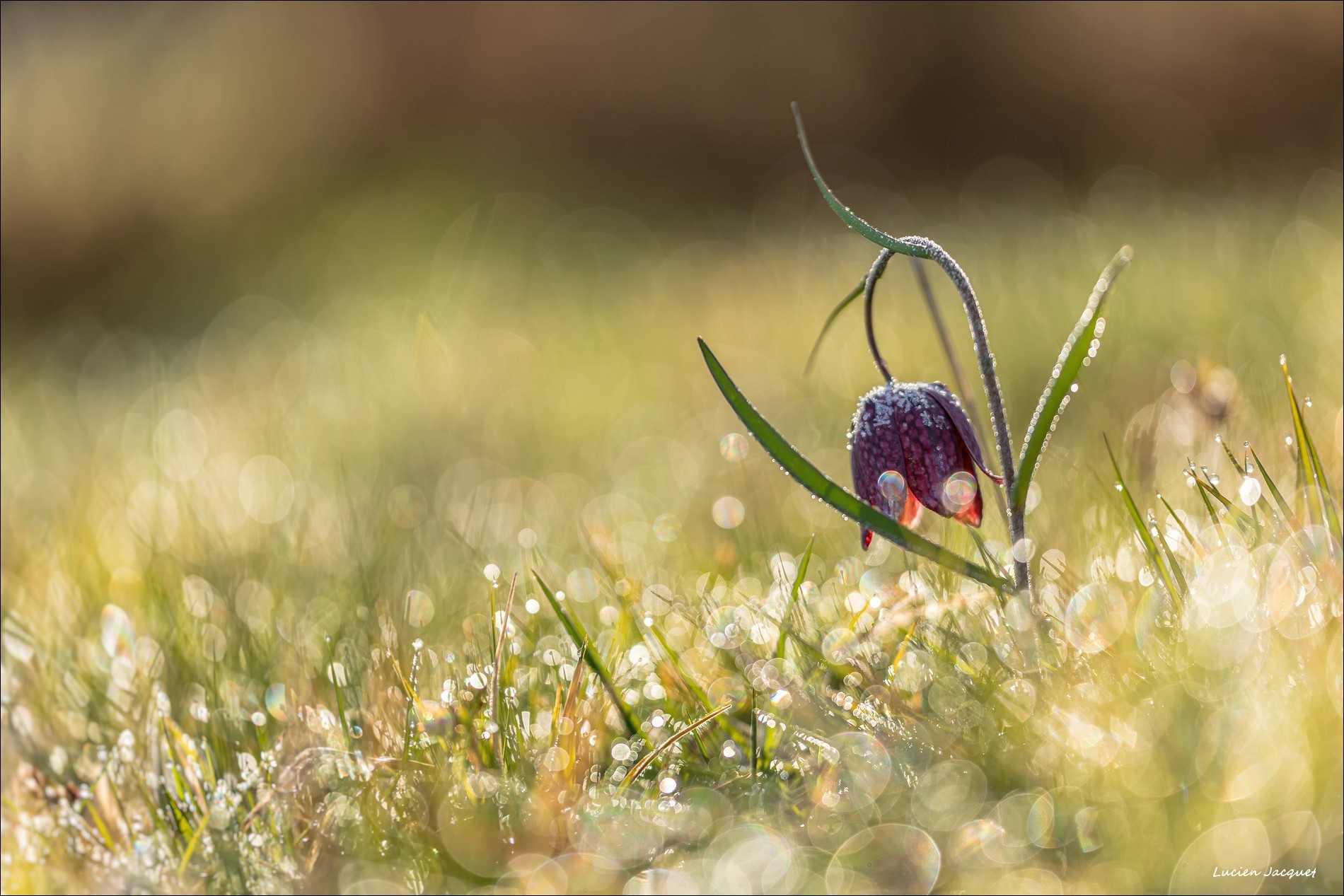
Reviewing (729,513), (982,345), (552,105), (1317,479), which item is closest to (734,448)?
(729,513)

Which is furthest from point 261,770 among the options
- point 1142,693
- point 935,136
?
point 935,136

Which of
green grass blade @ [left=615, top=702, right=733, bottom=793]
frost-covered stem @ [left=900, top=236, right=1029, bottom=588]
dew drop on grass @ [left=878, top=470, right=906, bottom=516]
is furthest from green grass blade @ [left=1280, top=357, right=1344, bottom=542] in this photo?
green grass blade @ [left=615, top=702, right=733, bottom=793]

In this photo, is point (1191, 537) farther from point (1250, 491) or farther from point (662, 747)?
point (662, 747)

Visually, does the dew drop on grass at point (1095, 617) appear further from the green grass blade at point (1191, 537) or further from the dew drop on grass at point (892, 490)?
the dew drop on grass at point (892, 490)

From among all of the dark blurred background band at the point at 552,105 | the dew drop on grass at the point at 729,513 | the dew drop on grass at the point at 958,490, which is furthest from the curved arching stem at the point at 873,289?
the dark blurred background band at the point at 552,105

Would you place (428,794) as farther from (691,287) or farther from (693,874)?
(691,287)
